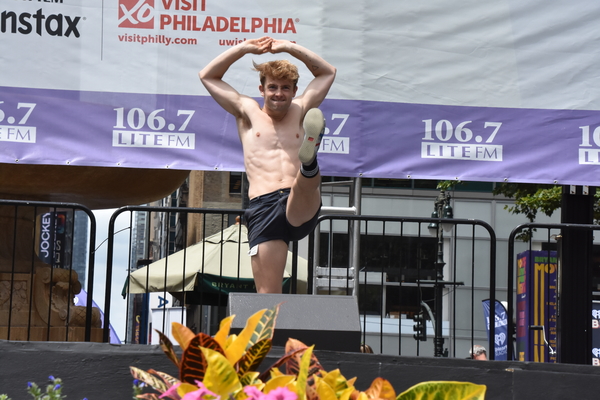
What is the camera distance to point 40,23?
20.5 ft

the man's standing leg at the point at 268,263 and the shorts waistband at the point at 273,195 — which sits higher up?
the shorts waistband at the point at 273,195

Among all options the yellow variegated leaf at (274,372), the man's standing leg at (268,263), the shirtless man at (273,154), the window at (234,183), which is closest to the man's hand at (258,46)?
the shirtless man at (273,154)

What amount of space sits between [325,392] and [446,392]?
0.23 m

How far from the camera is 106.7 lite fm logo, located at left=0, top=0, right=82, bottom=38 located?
20.4 feet

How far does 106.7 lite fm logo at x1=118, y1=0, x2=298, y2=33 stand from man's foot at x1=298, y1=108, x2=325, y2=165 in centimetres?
282

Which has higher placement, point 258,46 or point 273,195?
point 258,46

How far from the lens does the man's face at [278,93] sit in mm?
4516

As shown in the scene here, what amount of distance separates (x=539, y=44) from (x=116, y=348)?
4.57 meters

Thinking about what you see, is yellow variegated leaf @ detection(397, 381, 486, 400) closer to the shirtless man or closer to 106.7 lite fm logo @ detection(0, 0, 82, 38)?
the shirtless man

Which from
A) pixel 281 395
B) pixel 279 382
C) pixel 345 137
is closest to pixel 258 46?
pixel 345 137

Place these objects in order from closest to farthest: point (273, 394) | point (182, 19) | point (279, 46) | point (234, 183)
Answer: point (273, 394), point (279, 46), point (182, 19), point (234, 183)

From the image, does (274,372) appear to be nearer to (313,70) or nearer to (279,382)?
(279,382)

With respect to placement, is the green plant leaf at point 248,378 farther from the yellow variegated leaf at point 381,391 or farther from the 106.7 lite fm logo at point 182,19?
the 106.7 lite fm logo at point 182,19

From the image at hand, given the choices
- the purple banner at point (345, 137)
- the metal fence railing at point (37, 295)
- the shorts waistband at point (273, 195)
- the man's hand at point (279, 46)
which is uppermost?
the man's hand at point (279, 46)
